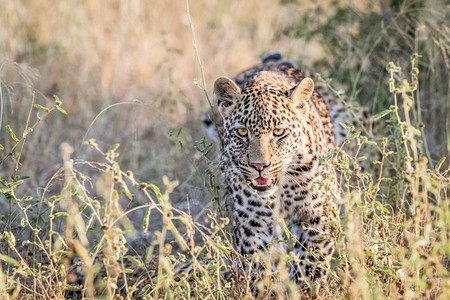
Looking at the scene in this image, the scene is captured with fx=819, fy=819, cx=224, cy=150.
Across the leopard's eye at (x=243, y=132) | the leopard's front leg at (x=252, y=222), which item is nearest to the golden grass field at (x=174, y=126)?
the leopard's front leg at (x=252, y=222)

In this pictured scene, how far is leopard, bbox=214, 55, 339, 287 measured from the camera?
213 inches

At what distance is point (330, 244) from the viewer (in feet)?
18.6

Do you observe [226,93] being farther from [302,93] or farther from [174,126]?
[174,126]

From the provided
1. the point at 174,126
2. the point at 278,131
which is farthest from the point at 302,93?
the point at 174,126

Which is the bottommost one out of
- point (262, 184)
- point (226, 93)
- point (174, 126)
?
point (174, 126)

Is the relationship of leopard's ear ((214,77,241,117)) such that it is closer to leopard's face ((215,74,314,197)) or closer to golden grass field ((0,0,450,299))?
leopard's face ((215,74,314,197))

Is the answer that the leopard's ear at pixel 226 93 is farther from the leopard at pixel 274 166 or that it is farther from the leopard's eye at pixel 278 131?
the leopard's eye at pixel 278 131

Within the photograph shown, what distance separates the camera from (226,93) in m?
5.73

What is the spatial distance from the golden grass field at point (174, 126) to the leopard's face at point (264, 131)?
0.68ft

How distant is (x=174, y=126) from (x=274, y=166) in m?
3.84

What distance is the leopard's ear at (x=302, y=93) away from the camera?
5.55 meters

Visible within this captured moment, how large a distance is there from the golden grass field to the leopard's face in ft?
0.68

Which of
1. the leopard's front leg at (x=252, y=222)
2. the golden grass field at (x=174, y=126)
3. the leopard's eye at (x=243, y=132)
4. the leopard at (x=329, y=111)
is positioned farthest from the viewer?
the leopard at (x=329, y=111)

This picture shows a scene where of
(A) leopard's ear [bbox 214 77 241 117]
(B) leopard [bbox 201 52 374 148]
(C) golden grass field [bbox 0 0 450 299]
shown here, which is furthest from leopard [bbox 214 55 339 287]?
(B) leopard [bbox 201 52 374 148]
